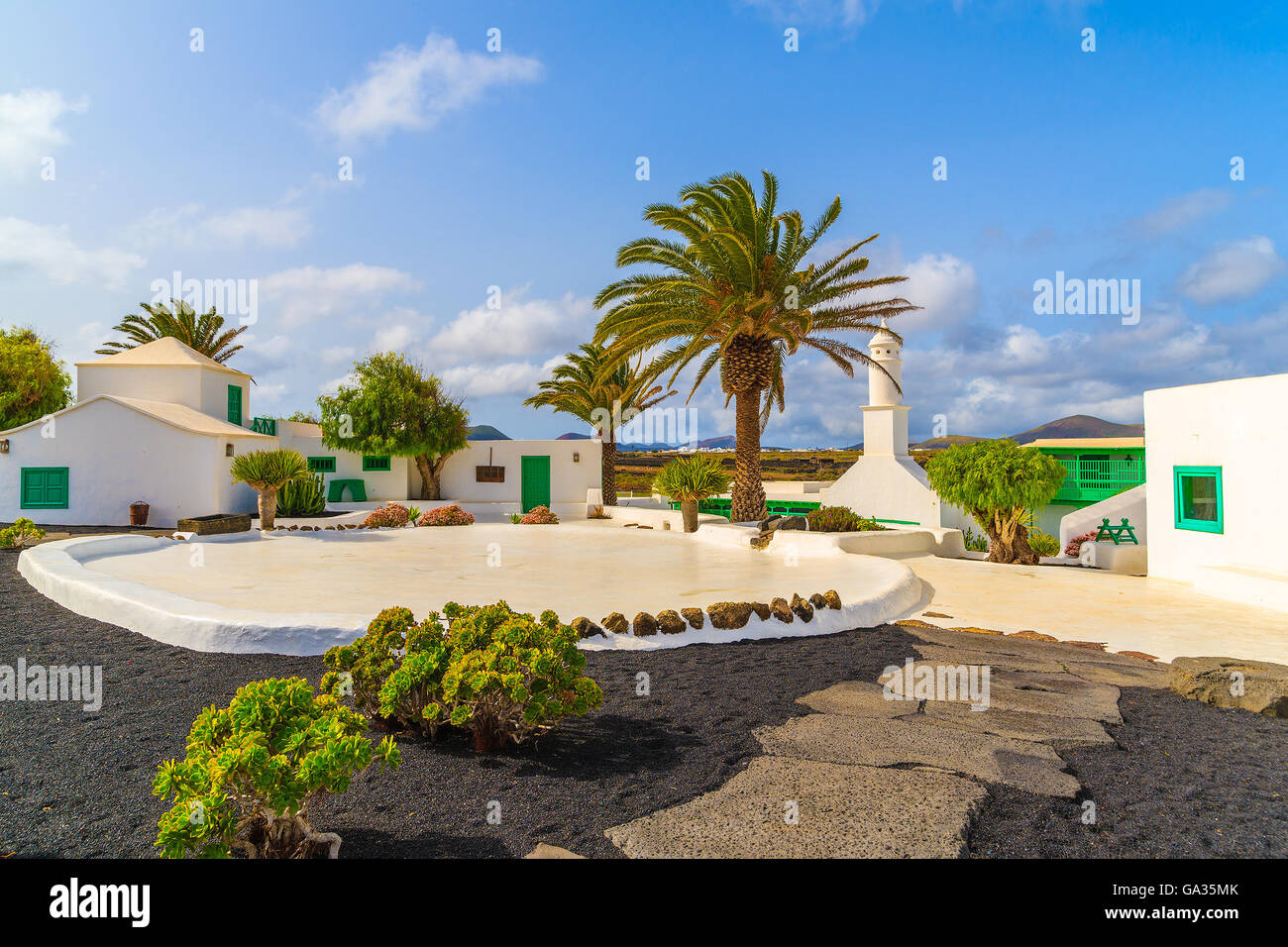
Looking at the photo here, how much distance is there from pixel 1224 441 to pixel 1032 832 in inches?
429

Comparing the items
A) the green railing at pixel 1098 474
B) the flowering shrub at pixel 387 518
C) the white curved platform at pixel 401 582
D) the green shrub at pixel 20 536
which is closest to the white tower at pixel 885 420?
the green railing at pixel 1098 474

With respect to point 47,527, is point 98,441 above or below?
above

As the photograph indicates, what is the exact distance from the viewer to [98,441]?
68.9 ft

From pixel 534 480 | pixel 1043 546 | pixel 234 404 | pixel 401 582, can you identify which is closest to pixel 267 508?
pixel 234 404

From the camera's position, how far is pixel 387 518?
2086 centimetres

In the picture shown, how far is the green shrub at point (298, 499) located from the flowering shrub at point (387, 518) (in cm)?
218

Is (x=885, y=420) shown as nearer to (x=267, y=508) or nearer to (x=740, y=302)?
(x=740, y=302)

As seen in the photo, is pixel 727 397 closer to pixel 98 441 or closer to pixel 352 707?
pixel 352 707

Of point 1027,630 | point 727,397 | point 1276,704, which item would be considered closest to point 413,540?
point 727,397

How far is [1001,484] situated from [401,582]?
11.9 meters

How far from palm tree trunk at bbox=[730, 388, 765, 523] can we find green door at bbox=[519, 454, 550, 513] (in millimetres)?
12755

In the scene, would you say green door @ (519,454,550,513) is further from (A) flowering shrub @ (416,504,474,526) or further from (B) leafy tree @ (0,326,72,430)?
(B) leafy tree @ (0,326,72,430)

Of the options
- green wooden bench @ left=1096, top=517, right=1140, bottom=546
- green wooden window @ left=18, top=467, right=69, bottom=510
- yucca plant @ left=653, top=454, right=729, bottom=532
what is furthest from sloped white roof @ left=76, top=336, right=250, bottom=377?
green wooden bench @ left=1096, top=517, right=1140, bottom=546

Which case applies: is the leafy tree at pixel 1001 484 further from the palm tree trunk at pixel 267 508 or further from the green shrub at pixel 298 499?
the green shrub at pixel 298 499
